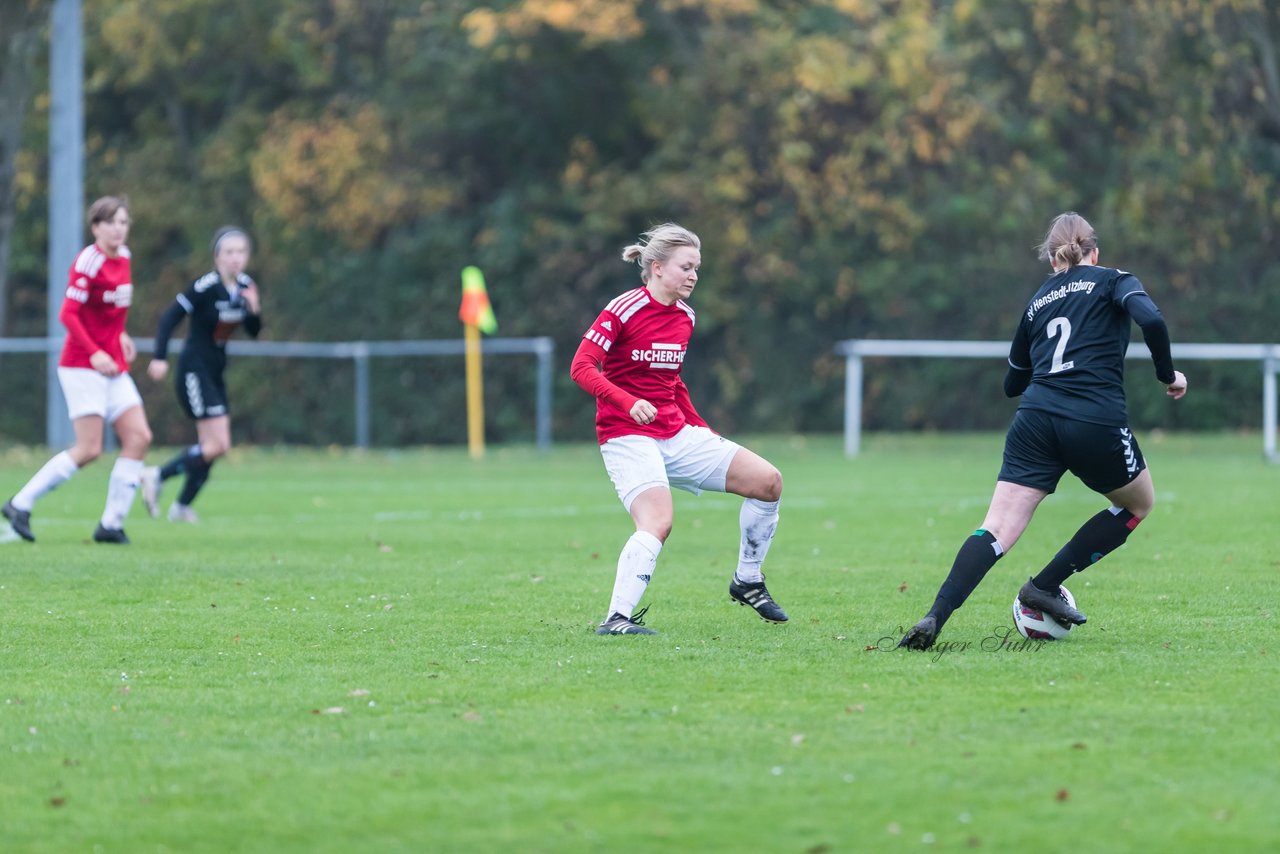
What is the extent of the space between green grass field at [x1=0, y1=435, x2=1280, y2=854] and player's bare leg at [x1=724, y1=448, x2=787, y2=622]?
4.7 inches

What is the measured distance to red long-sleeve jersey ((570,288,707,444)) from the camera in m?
7.99

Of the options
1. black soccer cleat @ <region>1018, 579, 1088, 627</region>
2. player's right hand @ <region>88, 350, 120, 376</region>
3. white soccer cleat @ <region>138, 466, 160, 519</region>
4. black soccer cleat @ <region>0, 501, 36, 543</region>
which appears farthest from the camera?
white soccer cleat @ <region>138, 466, 160, 519</region>

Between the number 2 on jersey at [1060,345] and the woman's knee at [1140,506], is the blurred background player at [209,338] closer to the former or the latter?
the number 2 on jersey at [1060,345]

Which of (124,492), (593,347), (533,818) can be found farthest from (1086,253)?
(124,492)

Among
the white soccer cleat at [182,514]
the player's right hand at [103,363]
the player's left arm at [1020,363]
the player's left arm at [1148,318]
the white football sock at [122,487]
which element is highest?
the player's left arm at [1148,318]

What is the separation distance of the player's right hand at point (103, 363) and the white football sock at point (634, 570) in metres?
5.12

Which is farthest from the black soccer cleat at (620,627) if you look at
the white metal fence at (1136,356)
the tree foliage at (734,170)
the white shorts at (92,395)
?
the tree foliage at (734,170)

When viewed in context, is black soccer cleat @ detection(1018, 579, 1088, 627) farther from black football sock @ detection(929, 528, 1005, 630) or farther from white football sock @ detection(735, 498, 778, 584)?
white football sock @ detection(735, 498, 778, 584)

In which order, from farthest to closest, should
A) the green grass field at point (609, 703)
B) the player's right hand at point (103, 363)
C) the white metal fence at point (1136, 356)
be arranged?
the white metal fence at point (1136, 356)
the player's right hand at point (103, 363)
the green grass field at point (609, 703)

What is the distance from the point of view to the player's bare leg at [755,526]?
27.2 feet

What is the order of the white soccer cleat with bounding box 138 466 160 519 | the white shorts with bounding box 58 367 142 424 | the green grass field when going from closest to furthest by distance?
the green grass field
the white shorts with bounding box 58 367 142 424
the white soccer cleat with bounding box 138 466 160 519

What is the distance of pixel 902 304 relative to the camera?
2902cm

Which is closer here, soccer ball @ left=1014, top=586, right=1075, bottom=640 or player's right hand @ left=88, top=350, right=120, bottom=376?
soccer ball @ left=1014, top=586, right=1075, bottom=640

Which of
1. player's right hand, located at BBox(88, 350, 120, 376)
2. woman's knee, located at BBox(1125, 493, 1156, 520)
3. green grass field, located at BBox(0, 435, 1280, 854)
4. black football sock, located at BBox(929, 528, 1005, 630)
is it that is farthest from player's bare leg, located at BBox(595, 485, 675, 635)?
player's right hand, located at BBox(88, 350, 120, 376)
